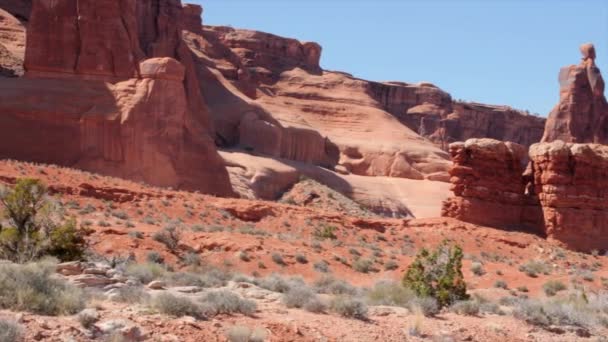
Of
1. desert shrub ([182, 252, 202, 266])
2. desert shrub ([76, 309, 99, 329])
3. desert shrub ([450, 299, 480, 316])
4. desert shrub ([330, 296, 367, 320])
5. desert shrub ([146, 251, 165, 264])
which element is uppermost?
desert shrub ([76, 309, 99, 329])

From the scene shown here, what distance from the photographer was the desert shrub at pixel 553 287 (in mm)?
22484

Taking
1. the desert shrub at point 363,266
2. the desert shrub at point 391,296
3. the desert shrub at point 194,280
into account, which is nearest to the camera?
the desert shrub at point 194,280

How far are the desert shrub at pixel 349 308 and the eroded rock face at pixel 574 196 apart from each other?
22.0 meters

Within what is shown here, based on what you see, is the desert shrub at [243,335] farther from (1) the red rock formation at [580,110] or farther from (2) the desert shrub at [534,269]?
(1) the red rock formation at [580,110]

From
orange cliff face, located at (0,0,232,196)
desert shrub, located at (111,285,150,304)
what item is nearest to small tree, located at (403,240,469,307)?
desert shrub, located at (111,285,150,304)

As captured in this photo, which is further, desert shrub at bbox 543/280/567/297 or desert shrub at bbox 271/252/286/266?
desert shrub at bbox 271/252/286/266

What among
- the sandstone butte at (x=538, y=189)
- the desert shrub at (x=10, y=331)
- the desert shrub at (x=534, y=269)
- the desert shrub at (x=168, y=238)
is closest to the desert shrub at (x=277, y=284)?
the desert shrub at (x=168, y=238)

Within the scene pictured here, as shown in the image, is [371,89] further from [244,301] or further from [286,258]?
[244,301]

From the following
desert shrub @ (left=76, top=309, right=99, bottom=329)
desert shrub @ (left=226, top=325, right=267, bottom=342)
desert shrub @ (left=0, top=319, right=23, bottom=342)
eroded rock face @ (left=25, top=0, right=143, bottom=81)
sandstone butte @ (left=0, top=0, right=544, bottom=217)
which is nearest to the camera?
desert shrub @ (left=0, top=319, right=23, bottom=342)

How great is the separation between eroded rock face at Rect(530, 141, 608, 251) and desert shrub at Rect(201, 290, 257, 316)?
78.5ft

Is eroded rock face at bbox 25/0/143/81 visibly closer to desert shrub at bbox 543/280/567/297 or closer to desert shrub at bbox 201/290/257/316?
desert shrub at bbox 543/280/567/297

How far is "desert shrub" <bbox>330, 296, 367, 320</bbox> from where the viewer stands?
14.2m

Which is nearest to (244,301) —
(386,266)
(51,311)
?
(51,311)

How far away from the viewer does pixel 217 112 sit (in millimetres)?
56500
